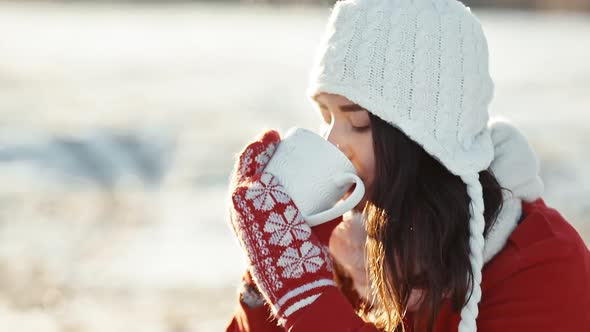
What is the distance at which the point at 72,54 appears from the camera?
9.20 metres

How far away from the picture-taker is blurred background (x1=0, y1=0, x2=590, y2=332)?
306 centimetres

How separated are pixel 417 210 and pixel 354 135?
0.68 feet

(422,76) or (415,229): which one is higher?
(422,76)

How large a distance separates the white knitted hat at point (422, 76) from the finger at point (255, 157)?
0.17 metres

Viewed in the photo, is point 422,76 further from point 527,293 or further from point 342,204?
point 527,293

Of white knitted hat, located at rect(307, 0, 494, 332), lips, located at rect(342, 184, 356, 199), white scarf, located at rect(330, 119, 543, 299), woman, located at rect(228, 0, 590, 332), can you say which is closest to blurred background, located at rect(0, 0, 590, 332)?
white scarf, located at rect(330, 119, 543, 299)

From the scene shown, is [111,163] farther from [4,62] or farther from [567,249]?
[4,62]

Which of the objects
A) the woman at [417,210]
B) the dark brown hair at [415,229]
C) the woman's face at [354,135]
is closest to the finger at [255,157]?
the woman at [417,210]

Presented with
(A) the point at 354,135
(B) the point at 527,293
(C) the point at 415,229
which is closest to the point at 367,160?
(A) the point at 354,135

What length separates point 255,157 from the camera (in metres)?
1.83

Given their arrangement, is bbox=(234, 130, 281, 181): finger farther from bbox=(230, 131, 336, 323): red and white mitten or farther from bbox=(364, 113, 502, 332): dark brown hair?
bbox=(364, 113, 502, 332): dark brown hair

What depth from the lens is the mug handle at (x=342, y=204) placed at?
174 centimetres

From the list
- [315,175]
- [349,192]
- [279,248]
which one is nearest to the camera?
[279,248]

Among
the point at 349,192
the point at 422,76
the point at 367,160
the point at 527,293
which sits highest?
the point at 422,76
